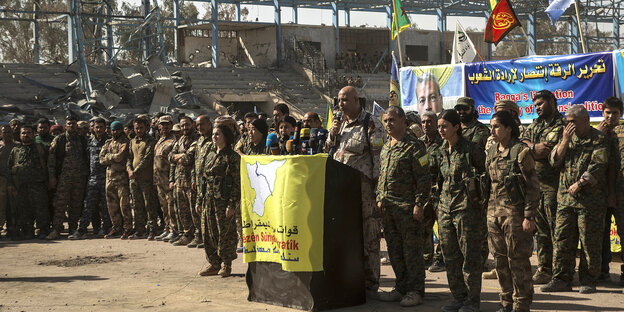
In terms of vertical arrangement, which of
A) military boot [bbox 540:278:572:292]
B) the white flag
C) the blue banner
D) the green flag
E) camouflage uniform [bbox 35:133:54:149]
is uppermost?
the green flag

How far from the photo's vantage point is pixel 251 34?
43.9 meters

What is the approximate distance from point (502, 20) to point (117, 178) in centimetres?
687

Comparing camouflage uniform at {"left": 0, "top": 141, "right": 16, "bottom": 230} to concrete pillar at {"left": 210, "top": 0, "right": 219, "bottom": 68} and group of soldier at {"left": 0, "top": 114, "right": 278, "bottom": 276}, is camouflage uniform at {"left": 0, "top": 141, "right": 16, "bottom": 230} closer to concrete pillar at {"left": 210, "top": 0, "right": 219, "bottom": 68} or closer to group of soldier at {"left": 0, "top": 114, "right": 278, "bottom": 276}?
group of soldier at {"left": 0, "top": 114, "right": 278, "bottom": 276}

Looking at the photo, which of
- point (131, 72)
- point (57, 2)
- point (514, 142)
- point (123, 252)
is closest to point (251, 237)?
point (514, 142)

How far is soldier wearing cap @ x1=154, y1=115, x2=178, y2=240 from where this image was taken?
12.8m

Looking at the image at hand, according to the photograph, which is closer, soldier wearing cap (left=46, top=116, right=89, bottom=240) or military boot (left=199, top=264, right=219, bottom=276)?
military boot (left=199, top=264, right=219, bottom=276)

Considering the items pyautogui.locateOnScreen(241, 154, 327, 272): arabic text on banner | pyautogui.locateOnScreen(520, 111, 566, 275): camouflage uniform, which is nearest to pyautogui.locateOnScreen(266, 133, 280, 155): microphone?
pyautogui.locateOnScreen(241, 154, 327, 272): arabic text on banner

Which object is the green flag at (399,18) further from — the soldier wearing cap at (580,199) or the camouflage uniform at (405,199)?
the camouflage uniform at (405,199)

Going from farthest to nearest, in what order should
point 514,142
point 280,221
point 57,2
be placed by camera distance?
point 57,2 → point 280,221 → point 514,142

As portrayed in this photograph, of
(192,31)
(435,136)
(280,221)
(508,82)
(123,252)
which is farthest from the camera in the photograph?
(192,31)

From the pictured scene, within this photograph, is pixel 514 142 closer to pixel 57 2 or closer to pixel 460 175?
pixel 460 175

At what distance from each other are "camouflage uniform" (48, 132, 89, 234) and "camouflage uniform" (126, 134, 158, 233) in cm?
116

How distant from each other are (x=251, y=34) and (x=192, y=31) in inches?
127

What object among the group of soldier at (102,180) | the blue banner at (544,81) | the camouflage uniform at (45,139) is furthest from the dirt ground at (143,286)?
the camouflage uniform at (45,139)
